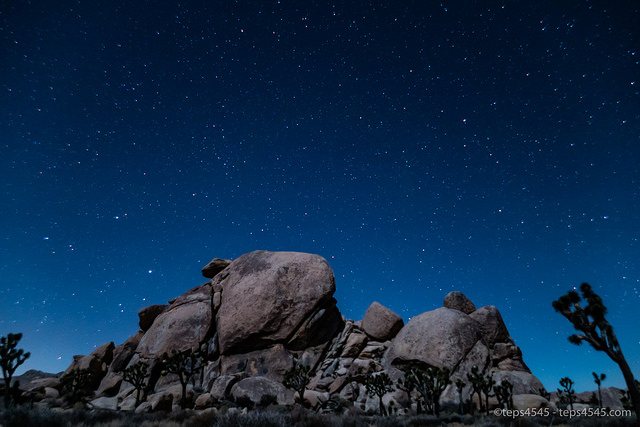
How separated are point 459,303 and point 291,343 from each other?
2370 cm

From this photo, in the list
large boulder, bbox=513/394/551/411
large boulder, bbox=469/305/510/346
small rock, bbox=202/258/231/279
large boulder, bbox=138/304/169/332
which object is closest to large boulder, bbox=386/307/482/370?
large boulder, bbox=469/305/510/346

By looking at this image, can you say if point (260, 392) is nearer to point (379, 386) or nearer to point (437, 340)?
point (379, 386)

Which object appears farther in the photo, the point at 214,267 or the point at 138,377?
the point at 214,267

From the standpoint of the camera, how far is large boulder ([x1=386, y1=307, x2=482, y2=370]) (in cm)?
3341

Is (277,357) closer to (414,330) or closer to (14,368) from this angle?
(414,330)

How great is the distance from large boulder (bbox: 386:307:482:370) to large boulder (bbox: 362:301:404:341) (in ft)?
6.72

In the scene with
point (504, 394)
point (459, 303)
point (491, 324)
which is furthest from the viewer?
point (459, 303)

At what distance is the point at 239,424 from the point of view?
920cm

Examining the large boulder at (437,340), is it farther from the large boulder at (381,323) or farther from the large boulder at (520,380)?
the large boulder at (520,380)

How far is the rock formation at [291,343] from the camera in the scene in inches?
1254

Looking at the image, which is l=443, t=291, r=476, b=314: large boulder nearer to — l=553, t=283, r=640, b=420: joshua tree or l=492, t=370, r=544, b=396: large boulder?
l=492, t=370, r=544, b=396: large boulder

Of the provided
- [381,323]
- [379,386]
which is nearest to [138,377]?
[379,386]

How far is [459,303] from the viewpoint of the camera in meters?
42.1

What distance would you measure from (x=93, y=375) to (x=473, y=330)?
46247 mm
